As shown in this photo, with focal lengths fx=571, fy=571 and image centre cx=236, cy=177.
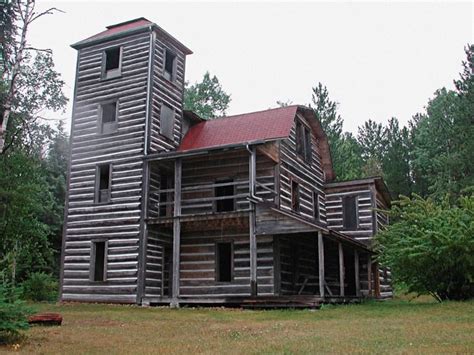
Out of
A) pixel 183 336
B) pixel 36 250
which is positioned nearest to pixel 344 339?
pixel 183 336

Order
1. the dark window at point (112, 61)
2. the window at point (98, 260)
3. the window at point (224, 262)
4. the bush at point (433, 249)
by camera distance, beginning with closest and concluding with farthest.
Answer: the bush at point (433, 249)
the window at point (224, 262)
the window at point (98, 260)
the dark window at point (112, 61)

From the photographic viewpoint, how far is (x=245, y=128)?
2542cm

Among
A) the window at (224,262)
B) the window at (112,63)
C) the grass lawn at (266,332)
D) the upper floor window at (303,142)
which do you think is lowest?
the grass lawn at (266,332)

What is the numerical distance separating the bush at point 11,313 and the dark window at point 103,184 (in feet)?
46.1

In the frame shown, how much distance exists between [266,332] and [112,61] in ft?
61.1

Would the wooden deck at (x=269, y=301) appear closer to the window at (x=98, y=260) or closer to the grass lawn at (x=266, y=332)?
the grass lawn at (x=266, y=332)

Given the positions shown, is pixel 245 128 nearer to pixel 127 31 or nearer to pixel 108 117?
pixel 108 117

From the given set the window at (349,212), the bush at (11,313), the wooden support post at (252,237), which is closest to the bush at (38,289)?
the wooden support post at (252,237)

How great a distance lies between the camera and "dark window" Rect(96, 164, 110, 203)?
24758 mm

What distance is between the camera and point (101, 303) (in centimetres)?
2308

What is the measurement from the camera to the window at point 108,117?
2552cm

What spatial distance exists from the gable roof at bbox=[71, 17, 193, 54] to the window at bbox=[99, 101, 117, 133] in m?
3.16

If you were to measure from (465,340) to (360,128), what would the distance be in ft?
177

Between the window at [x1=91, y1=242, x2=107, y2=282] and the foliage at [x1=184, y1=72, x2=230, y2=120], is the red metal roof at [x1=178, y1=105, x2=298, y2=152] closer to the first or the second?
the window at [x1=91, y1=242, x2=107, y2=282]
